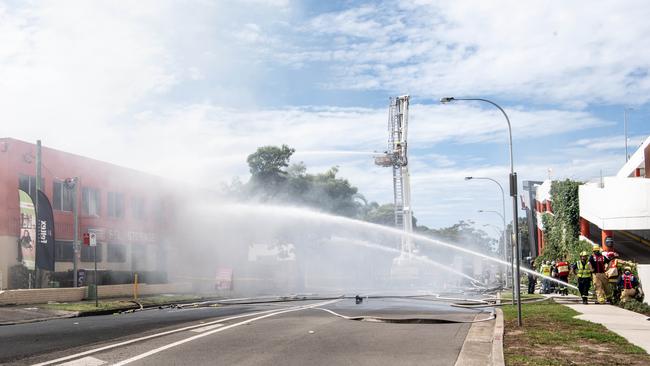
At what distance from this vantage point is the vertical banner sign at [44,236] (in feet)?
98.2

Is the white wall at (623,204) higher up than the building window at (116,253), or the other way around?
the white wall at (623,204)

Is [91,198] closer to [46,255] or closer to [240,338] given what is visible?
[46,255]

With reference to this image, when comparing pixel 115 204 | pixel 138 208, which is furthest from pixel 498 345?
pixel 138 208

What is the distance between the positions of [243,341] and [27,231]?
2230 cm

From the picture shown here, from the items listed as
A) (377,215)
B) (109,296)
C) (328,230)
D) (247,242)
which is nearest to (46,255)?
(109,296)

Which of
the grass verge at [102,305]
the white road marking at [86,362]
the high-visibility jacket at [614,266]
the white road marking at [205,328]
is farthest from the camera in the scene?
the grass verge at [102,305]

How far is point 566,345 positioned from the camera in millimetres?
11258

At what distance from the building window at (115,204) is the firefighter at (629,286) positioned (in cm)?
3396

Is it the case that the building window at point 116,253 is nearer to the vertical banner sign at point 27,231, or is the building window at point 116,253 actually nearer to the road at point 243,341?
the vertical banner sign at point 27,231

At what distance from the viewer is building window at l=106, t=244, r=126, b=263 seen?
4492cm

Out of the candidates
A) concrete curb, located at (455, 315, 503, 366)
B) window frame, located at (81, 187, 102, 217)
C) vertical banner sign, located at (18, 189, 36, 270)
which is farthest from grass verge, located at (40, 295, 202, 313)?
window frame, located at (81, 187, 102, 217)

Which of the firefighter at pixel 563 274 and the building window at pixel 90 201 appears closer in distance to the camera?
the firefighter at pixel 563 274

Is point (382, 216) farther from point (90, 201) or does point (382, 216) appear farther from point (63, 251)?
point (63, 251)

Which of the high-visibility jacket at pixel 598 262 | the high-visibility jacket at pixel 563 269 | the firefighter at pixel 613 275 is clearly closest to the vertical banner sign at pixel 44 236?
the high-visibility jacket at pixel 598 262
